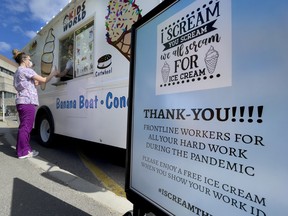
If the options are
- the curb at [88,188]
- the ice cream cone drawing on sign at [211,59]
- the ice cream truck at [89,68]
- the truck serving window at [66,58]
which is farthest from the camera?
the truck serving window at [66,58]

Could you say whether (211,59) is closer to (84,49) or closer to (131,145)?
(131,145)

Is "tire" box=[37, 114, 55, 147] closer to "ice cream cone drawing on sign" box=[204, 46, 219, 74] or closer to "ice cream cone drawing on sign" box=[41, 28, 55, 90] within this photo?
"ice cream cone drawing on sign" box=[41, 28, 55, 90]

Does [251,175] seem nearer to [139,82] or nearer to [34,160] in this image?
[139,82]

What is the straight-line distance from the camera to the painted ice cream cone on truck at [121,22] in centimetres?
291

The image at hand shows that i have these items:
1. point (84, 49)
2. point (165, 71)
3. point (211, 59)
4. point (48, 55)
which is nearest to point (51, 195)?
point (165, 71)

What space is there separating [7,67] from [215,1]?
54.3 meters

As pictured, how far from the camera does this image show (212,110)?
1.17 m

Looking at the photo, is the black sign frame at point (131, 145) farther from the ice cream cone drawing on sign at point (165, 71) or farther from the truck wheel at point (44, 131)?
the truck wheel at point (44, 131)

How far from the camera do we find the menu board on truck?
934mm

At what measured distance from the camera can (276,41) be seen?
924 mm

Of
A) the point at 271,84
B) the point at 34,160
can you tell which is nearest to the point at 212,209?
the point at 271,84

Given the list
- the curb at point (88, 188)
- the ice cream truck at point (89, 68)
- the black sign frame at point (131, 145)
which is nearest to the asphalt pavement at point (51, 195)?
the curb at point (88, 188)

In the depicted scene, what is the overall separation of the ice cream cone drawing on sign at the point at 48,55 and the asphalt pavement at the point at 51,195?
2.19 metres

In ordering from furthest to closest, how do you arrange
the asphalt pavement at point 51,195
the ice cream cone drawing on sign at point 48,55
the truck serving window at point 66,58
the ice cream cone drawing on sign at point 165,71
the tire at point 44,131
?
the tire at point 44,131 → the ice cream cone drawing on sign at point 48,55 → the truck serving window at point 66,58 → the asphalt pavement at point 51,195 → the ice cream cone drawing on sign at point 165,71
